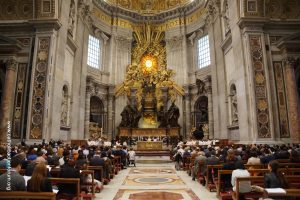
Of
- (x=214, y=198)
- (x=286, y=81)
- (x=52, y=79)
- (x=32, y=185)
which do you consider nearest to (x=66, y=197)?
(x=32, y=185)

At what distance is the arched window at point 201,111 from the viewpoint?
69.6 ft

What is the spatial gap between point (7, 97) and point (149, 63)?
13.9 m

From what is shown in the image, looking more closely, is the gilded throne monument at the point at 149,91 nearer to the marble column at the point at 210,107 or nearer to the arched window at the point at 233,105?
the marble column at the point at 210,107

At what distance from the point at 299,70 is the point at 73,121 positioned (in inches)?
494

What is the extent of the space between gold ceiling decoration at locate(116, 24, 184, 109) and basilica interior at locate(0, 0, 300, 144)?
0.30ft

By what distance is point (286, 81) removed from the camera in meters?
12.1

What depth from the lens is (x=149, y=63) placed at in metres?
23.7

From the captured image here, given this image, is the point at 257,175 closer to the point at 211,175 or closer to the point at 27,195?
the point at 211,175

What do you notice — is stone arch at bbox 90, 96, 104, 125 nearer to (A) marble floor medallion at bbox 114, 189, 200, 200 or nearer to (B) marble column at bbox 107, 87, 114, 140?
(B) marble column at bbox 107, 87, 114, 140

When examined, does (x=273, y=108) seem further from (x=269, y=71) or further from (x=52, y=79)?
(x=52, y=79)

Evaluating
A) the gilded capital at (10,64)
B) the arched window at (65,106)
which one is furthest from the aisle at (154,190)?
the arched window at (65,106)

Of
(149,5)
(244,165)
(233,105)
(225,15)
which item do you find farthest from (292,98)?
(149,5)

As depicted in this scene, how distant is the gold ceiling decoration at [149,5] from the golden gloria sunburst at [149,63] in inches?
177

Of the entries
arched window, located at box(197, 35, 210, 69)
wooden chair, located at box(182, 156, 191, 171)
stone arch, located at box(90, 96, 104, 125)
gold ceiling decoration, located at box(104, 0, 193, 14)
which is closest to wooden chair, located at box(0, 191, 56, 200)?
wooden chair, located at box(182, 156, 191, 171)
